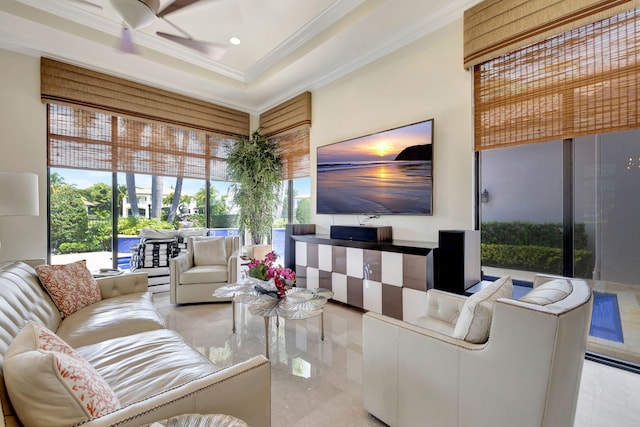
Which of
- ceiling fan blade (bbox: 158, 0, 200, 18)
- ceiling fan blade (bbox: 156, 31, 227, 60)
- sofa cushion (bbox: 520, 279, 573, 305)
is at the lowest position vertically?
sofa cushion (bbox: 520, 279, 573, 305)

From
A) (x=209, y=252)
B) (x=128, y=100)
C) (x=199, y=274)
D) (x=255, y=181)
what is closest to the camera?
(x=199, y=274)

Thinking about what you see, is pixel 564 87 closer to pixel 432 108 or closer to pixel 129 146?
pixel 432 108

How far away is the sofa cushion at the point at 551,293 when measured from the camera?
1.14 metres

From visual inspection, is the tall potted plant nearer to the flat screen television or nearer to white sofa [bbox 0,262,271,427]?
the flat screen television

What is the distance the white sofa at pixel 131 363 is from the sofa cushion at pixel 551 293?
110 centimetres

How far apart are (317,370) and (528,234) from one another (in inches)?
89.2

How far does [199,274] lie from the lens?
11.4 ft

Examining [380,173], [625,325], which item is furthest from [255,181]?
[625,325]

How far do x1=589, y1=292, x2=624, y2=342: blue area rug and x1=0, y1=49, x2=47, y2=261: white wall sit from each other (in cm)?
576

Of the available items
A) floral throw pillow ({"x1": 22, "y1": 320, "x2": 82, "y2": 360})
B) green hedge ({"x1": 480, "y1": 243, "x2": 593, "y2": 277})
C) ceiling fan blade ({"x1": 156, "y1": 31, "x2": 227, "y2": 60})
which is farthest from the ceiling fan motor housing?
green hedge ({"x1": 480, "y1": 243, "x2": 593, "y2": 277})

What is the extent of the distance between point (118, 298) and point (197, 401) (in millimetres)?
1978

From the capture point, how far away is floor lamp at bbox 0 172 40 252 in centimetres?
244

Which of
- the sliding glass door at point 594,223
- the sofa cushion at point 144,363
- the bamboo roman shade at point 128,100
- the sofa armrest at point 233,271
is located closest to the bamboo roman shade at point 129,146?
the bamboo roman shade at point 128,100

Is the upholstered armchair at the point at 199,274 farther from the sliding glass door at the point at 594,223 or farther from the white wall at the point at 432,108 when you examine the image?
the sliding glass door at the point at 594,223
